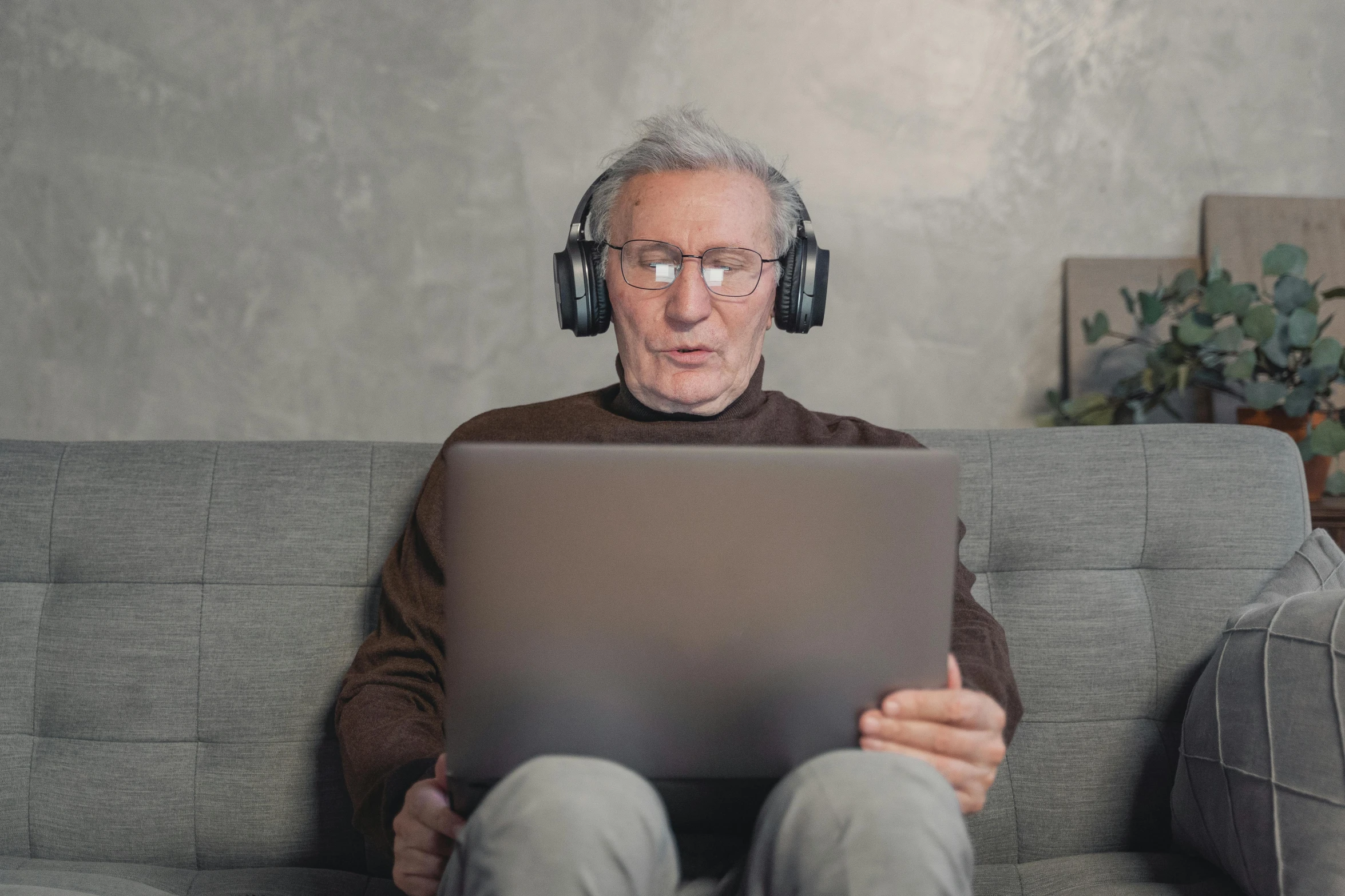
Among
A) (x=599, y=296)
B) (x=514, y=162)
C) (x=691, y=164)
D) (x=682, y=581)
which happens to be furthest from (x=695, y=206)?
(x=514, y=162)

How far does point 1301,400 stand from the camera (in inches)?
74.7

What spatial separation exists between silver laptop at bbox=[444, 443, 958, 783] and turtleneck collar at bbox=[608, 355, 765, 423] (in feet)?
2.11

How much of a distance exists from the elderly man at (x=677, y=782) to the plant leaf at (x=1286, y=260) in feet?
3.45

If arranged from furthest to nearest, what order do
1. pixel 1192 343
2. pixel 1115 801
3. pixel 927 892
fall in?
pixel 1192 343, pixel 1115 801, pixel 927 892

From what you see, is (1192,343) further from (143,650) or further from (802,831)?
(143,650)

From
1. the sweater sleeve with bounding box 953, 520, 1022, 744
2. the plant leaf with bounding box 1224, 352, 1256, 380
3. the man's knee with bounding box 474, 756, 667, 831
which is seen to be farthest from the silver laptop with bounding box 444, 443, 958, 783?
the plant leaf with bounding box 1224, 352, 1256, 380

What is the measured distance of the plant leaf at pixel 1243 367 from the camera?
6.22ft

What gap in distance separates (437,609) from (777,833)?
0.61 m

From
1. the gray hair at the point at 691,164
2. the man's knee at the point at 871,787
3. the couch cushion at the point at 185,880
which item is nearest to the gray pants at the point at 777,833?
the man's knee at the point at 871,787

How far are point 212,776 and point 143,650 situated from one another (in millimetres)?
182

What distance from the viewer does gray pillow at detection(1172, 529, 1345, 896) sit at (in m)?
0.95

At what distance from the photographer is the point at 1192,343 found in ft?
6.48

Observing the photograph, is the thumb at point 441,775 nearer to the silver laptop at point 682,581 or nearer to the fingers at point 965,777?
the silver laptop at point 682,581

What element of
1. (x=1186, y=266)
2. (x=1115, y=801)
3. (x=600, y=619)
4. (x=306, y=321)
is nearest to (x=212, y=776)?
(x=600, y=619)
